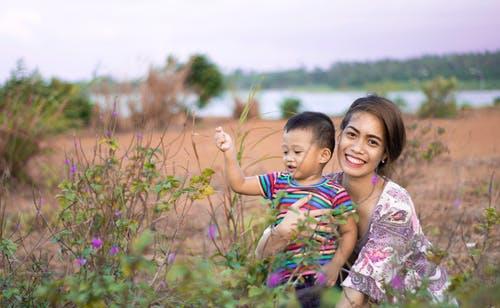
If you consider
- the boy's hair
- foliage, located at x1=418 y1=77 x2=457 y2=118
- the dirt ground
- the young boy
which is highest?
the boy's hair

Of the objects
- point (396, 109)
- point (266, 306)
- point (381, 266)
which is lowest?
point (381, 266)

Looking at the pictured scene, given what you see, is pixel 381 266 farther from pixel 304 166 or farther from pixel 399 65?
pixel 399 65

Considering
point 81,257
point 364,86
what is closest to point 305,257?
point 81,257

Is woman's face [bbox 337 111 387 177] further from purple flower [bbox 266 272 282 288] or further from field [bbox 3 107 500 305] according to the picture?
purple flower [bbox 266 272 282 288]

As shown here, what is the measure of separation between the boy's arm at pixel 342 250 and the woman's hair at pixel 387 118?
17.6 inches

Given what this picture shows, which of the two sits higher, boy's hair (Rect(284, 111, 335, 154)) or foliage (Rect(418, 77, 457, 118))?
boy's hair (Rect(284, 111, 335, 154))

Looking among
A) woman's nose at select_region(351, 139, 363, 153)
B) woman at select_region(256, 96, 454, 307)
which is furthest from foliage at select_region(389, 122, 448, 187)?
woman's nose at select_region(351, 139, 363, 153)

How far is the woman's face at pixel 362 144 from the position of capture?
9.87 ft

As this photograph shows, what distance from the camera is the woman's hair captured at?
3.02 meters

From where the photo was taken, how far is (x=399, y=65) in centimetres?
807

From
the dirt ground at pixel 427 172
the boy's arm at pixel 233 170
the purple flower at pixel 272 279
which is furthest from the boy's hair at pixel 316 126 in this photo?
the purple flower at pixel 272 279

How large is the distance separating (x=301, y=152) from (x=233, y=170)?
0.98ft

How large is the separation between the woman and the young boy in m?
0.12

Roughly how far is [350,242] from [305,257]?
1.98 feet
